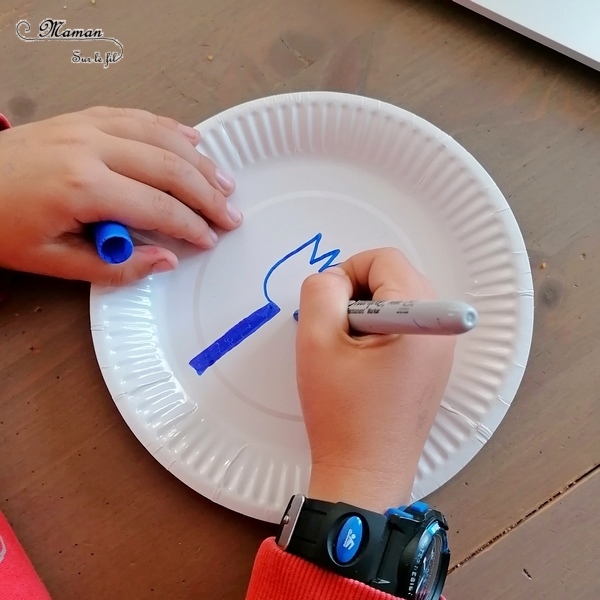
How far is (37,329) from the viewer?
507mm

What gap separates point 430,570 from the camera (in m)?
0.39

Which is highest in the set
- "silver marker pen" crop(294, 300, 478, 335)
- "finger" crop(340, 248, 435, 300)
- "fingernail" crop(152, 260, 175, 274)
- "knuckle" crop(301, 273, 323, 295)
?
"silver marker pen" crop(294, 300, 478, 335)

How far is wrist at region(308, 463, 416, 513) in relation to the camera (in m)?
0.40

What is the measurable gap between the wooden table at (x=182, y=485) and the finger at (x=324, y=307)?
0.17 metres

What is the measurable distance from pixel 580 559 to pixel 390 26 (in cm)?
48

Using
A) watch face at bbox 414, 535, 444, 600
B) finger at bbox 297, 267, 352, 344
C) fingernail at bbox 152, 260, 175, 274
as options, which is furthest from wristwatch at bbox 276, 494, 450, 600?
fingernail at bbox 152, 260, 175, 274

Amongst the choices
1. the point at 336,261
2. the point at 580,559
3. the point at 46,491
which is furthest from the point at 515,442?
the point at 46,491

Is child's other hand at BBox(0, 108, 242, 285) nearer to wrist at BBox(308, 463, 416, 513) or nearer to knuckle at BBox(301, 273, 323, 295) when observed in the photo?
knuckle at BBox(301, 273, 323, 295)

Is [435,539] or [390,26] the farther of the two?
[390,26]

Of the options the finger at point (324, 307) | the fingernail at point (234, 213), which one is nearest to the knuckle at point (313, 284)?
the finger at point (324, 307)

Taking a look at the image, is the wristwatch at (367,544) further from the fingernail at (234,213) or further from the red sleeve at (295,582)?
the fingernail at (234,213)

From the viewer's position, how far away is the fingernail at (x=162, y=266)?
49cm

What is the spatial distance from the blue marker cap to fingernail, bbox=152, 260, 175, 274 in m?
0.02

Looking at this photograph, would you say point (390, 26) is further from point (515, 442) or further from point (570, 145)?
point (515, 442)
